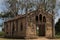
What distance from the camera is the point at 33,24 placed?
1492 inches

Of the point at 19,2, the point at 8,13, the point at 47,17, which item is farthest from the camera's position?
the point at 8,13

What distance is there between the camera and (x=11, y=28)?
147 ft

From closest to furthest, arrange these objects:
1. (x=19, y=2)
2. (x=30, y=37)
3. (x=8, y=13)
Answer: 1. (x=30, y=37)
2. (x=19, y=2)
3. (x=8, y=13)

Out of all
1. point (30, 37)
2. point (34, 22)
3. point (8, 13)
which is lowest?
point (30, 37)

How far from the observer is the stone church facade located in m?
37.6

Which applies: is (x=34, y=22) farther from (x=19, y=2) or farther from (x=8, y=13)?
(x=8, y=13)

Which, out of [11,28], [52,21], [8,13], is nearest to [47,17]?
[52,21]

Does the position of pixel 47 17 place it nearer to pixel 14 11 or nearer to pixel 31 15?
pixel 31 15

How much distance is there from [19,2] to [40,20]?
19.4 meters

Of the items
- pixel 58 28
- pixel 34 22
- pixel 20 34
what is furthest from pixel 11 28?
pixel 58 28

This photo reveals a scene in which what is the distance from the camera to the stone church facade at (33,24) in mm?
37594

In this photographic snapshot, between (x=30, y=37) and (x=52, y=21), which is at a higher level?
(x=52, y=21)

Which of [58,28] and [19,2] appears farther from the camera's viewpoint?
[19,2]

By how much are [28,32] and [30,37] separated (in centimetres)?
120
